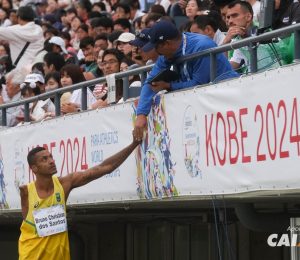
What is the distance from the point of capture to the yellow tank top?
40.1 feet

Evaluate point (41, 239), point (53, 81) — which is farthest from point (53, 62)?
point (41, 239)

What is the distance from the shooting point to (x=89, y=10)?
2253 cm

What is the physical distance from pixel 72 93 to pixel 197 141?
4042mm

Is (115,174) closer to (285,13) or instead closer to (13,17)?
A: (285,13)

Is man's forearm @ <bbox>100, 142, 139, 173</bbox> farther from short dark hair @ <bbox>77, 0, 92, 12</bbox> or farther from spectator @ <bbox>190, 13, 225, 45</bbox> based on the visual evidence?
short dark hair @ <bbox>77, 0, 92, 12</bbox>

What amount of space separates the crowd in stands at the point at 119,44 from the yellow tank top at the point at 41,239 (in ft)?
4.16

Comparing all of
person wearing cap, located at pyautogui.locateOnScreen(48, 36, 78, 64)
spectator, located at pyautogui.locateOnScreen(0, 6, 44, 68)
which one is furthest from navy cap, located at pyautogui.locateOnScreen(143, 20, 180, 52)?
spectator, located at pyautogui.locateOnScreen(0, 6, 44, 68)

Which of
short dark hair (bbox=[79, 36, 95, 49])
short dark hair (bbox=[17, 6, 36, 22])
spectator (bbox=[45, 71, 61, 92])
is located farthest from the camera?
Result: short dark hair (bbox=[17, 6, 36, 22])

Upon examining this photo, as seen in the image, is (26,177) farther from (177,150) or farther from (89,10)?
(89,10)

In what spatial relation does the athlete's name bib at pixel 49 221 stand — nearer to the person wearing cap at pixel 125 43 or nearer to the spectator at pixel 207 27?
the spectator at pixel 207 27

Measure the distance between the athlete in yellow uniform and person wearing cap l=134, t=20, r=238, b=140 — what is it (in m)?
1.04

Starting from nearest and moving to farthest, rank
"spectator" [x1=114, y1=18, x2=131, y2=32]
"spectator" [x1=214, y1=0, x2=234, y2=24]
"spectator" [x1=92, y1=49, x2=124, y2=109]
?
"spectator" [x1=214, y1=0, x2=234, y2=24], "spectator" [x1=92, y1=49, x2=124, y2=109], "spectator" [x1=114, y1=18, x2=131, y2=32]

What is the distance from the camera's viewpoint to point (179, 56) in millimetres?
11094

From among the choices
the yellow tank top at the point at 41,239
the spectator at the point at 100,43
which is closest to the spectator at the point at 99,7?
the spectator at the point at 100,43
